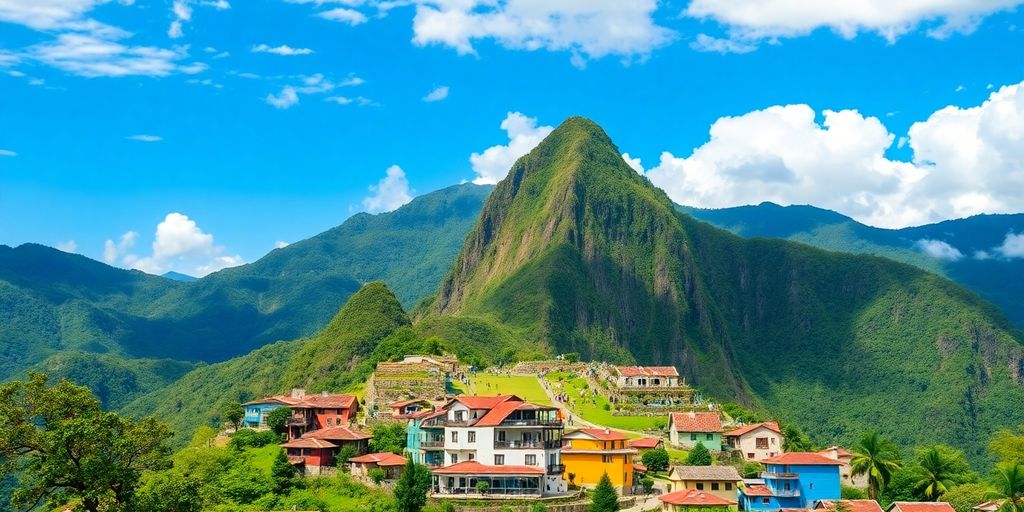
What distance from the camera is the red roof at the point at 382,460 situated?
70750 mm

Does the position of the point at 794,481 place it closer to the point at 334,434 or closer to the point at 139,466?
the point at 334,434

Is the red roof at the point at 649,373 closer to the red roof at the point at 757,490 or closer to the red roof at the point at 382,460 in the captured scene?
the red roof at the point at 757,490

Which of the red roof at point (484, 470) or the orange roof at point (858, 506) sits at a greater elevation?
the red roof at point (484, 470)

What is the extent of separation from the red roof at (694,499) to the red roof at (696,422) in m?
19.2

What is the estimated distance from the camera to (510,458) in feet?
233

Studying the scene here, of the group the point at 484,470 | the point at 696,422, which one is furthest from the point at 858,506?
the point at 696,422

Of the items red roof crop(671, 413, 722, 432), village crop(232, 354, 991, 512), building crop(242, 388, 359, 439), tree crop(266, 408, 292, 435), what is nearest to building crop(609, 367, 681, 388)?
red roof crop(671, 413, 722, 432)

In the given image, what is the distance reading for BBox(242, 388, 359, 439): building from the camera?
83812mm

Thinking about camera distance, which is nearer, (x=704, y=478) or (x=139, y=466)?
(x=139, y=466)

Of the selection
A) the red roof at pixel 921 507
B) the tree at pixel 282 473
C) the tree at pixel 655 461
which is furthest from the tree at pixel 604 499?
the tree at pixel 282 473

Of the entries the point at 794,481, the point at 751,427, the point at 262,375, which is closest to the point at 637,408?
the point at 751,427

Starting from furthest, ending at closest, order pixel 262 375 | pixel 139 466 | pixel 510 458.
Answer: pixel 262 375
pixel 510 458
pixel 139 466

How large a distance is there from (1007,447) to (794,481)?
88.2 ft

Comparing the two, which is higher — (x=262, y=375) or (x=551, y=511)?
(x=262, y=375)
